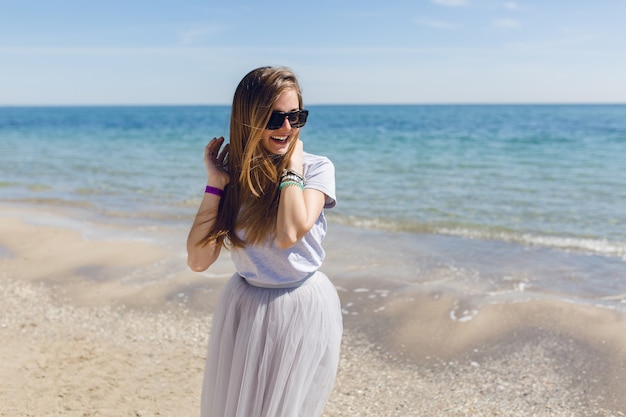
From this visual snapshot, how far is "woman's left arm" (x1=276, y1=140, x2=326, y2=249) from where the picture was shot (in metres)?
2.31

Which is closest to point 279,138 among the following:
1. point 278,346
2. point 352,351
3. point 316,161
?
point 316,161

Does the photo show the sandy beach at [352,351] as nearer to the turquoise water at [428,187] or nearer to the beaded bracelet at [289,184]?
the beaded bracelet at [289,184]

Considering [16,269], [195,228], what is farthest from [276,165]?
[16,269]

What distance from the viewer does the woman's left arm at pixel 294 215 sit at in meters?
2.31

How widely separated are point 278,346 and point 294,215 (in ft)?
1.95

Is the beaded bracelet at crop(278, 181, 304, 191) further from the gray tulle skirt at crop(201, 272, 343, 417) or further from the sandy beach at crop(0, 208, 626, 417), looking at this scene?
the sandy beach at crop(0, 208, 626, 417)

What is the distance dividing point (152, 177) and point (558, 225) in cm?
1125

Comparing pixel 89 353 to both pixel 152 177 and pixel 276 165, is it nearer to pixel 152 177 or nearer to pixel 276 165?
pixel 276 165

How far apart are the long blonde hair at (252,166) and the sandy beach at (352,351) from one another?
7.84ft

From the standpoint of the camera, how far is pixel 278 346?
253cm

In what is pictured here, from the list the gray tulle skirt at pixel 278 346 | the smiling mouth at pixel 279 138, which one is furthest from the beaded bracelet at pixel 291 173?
the gray tulle skirt at pixel 278 346

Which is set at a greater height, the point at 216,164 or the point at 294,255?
the point at 216,164

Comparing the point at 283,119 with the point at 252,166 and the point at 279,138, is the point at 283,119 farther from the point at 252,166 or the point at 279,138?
the point at 252,166

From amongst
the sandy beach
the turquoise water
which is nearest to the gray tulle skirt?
the sandy beach
